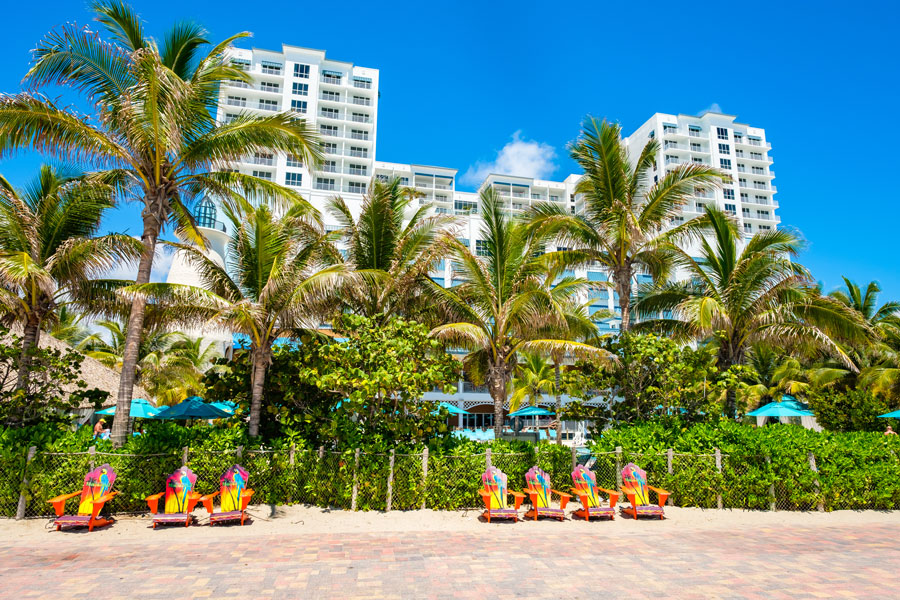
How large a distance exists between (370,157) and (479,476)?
198ft

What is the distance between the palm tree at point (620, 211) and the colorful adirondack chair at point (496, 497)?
6.48 metres

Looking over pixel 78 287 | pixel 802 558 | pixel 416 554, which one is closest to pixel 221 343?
pixel 78 287

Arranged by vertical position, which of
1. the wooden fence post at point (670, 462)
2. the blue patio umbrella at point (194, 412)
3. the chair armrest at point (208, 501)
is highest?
the blue patio umbrella at point (194, 412)

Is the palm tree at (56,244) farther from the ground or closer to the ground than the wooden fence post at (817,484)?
farther from the ground

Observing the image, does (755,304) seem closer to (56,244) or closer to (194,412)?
(194,412)

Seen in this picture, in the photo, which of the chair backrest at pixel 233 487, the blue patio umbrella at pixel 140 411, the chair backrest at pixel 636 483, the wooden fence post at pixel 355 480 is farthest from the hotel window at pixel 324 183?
the chair backrest at pixel 636 483

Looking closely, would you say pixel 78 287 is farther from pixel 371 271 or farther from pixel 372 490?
pixel 372 490

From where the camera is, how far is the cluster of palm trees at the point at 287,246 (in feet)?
36.2

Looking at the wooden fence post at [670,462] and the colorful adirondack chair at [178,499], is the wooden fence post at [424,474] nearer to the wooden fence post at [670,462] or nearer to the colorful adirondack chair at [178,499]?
the colorful adirondack chair at [178,499]

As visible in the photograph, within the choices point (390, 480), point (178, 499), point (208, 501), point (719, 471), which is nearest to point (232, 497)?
point (208, 501)

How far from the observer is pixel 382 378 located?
35.7 ft

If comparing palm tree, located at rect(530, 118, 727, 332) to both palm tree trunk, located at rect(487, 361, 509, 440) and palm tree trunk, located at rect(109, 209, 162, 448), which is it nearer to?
palm tree trunk, located at rect(487, 361, 509, 440)

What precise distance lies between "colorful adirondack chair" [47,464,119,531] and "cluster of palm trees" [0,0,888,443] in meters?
1.82

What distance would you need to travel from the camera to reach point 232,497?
9648 millimetres
